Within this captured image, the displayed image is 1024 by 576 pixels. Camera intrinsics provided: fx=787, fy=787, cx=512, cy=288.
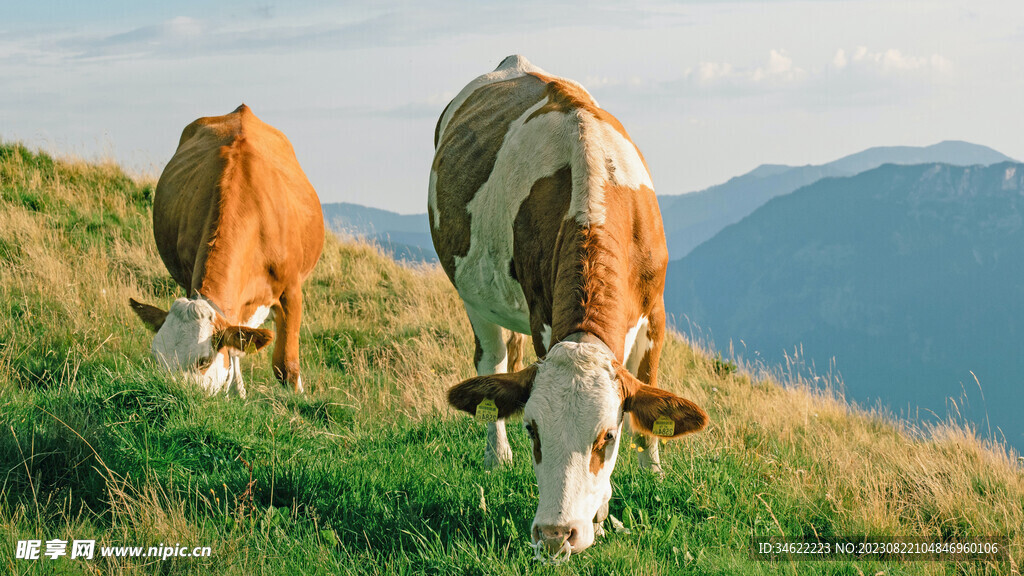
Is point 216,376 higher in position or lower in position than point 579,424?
lower

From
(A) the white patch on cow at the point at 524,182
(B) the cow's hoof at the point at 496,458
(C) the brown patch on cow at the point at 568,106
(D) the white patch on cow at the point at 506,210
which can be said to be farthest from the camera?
(B) the cow's hoof at the point at 496,458

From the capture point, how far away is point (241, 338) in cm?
606

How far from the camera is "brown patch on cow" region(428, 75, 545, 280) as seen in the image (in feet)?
20.1

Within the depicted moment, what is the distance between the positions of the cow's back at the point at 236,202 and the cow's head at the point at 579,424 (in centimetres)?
399

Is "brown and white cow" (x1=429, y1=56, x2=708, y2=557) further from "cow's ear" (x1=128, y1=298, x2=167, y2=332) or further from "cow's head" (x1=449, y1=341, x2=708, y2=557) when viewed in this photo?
"cow's ear" (x1=128, y1=298, x2=167, y2=332)

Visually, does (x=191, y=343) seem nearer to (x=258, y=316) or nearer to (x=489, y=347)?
(x=258, y=316)

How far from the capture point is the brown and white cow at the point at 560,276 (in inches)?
146

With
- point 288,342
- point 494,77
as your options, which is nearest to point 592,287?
point 494,77

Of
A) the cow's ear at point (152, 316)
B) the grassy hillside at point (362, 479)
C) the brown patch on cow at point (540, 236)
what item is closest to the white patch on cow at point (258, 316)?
the grassy hillside at point (362, 479)

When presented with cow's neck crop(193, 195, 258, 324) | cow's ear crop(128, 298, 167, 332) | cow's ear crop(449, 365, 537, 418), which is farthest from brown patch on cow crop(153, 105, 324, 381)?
cow's ear crop(449, 365, 537, 418)

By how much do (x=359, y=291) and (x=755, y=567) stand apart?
8284 mm

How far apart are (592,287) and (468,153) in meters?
2.66

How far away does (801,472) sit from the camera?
18.5ft

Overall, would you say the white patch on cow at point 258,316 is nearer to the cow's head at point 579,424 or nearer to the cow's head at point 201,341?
the cow's head at point 201,341
